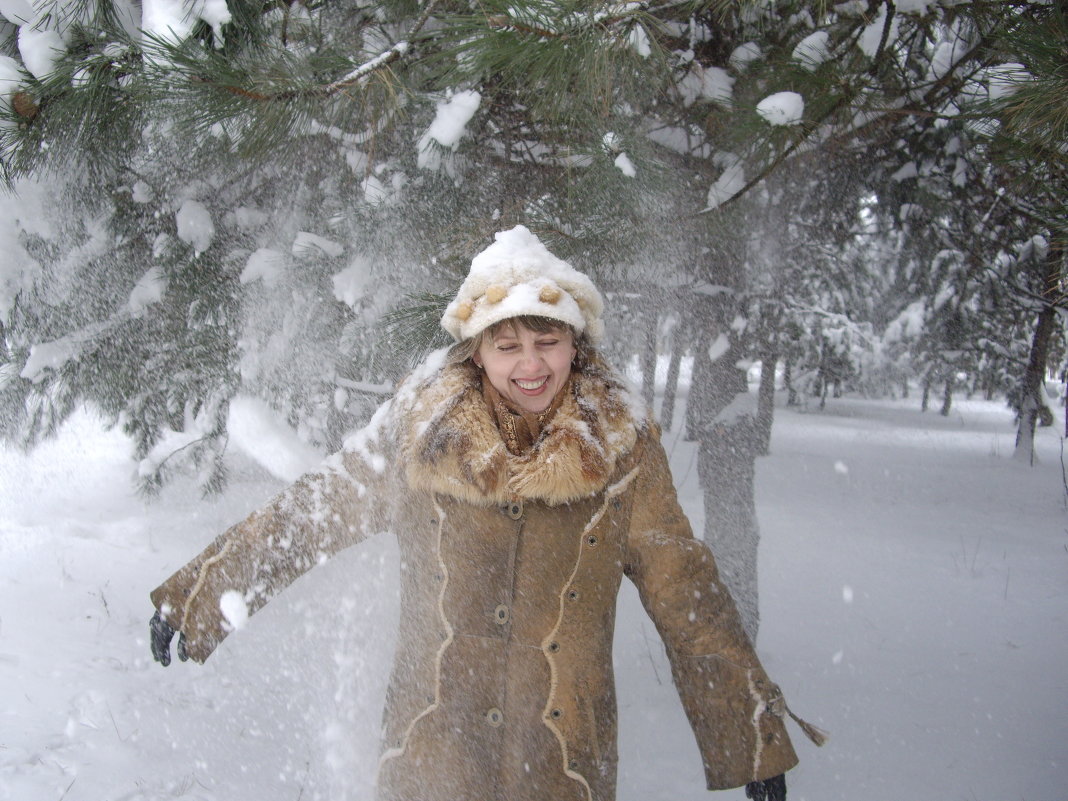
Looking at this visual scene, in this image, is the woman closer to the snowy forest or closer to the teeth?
the teeth

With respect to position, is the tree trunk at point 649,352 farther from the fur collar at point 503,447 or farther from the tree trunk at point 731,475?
the fur collar at point 503,447

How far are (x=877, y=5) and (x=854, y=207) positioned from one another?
307cm

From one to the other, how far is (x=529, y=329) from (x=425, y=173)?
189 cm

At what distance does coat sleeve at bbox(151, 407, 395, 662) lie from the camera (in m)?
2.15

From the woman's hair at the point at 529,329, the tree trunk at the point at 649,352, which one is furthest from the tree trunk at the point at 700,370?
the woman's hair at the point at 529,329

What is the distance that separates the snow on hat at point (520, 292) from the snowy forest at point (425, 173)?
1.61 feet

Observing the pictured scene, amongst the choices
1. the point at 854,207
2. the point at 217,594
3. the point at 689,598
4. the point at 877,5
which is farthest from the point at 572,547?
the point at 854,207

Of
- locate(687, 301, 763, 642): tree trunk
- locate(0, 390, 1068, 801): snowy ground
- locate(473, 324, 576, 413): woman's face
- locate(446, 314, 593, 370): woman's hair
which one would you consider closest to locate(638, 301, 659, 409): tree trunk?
locate(687, 301, 763, 642): tree trunk

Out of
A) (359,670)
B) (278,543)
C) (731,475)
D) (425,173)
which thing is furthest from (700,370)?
(278,543)

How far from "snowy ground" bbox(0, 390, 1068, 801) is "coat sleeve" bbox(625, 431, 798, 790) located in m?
1.69

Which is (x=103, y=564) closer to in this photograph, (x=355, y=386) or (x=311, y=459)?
(x=311, y=459)

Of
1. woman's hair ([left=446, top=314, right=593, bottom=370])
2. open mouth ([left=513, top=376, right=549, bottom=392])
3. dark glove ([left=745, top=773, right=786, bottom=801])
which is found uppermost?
woman's hair ([left=446, top=314, right=593, bottom=370])

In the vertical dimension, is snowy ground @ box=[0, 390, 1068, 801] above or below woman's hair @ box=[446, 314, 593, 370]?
below

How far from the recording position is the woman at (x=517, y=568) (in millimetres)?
2006
